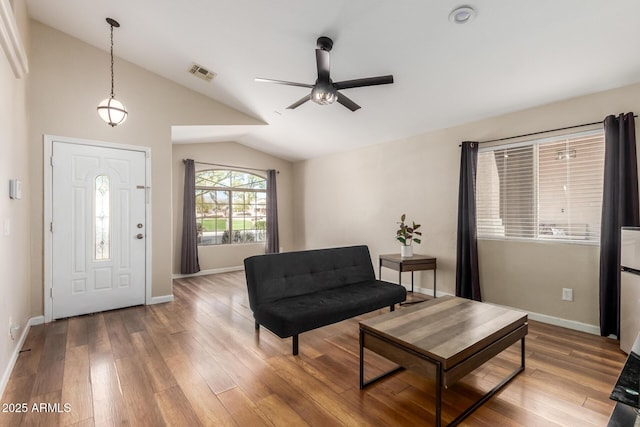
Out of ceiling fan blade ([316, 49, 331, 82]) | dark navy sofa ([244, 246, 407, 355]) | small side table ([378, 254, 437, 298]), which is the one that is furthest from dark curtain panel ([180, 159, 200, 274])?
ceiling fan blade ([316, 49, 331, 82])

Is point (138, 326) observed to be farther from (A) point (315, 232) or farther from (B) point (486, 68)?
(B) point (486, 68)

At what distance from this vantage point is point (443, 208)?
4359 millimetres

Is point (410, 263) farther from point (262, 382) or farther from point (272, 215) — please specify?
point (272, 215)

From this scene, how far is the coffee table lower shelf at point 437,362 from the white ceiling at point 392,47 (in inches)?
93.7

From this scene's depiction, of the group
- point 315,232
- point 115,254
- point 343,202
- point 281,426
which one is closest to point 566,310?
point 281,426

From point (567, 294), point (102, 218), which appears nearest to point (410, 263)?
point (567, 294)

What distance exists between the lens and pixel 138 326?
335cm

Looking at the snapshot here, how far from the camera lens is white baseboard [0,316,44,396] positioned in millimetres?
2153

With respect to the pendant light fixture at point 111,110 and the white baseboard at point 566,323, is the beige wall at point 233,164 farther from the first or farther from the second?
the white baseboard at point 566,323

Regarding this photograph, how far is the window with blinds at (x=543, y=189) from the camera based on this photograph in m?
3.14

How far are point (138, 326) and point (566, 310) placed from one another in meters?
4.73

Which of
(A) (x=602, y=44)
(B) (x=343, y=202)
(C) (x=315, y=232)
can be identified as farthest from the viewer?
(C) (x=315, y=232)

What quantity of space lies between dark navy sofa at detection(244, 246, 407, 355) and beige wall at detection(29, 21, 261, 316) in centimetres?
212

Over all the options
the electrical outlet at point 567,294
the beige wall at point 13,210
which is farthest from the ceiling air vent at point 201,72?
the electrical outlet at point 567,294
